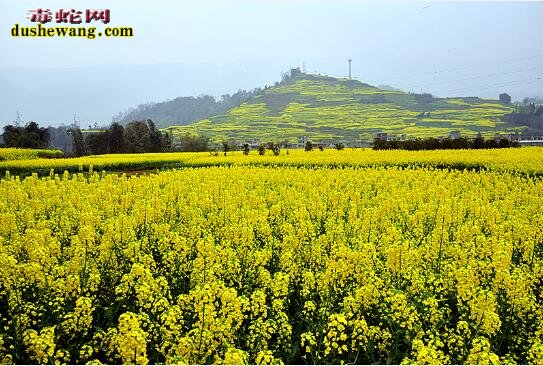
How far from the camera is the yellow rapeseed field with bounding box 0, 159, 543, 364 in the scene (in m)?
5.63

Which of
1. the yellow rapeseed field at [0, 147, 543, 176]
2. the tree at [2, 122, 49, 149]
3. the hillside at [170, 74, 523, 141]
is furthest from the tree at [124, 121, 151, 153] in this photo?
the hillside at [170, 74, 523, 141]

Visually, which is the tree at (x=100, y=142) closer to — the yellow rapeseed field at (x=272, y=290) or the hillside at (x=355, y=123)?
the hillside at (x=355, y=123)

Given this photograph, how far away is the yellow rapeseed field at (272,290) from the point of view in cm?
563

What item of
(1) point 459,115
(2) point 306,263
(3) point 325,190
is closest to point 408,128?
(1) point 459,115

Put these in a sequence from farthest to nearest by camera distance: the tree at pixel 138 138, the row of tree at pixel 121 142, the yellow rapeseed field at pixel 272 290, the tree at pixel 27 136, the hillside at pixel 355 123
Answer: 1. the hillside at pixel 355 123
2. the row of tree at pixel 121 142
3. the tree at pixel 138 138
4. the tree at pixel 27 136
5. the yellow rapeseed field at pixel 272 290

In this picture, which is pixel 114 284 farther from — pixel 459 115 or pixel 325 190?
pixel 459 115

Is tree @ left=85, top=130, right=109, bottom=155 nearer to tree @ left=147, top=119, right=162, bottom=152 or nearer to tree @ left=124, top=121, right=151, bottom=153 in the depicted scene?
tree @ left=124, top=121, right=151, bottom=153

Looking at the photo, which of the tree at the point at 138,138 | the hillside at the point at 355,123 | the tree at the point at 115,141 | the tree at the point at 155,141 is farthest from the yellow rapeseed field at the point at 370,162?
the hillside at the point at 355,123

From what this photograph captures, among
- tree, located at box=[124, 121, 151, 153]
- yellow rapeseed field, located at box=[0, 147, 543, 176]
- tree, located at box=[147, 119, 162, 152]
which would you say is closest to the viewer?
yellow rapeseed field, located at box=[0, 147, 543, 176]

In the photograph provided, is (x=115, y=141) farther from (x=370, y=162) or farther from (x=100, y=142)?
(x=370, y=162)

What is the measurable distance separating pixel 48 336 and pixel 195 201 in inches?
364

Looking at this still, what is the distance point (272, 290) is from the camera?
22.7ft

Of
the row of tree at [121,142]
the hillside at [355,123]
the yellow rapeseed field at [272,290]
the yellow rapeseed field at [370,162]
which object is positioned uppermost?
the hillside at [355,123]

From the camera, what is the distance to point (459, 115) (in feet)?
565
